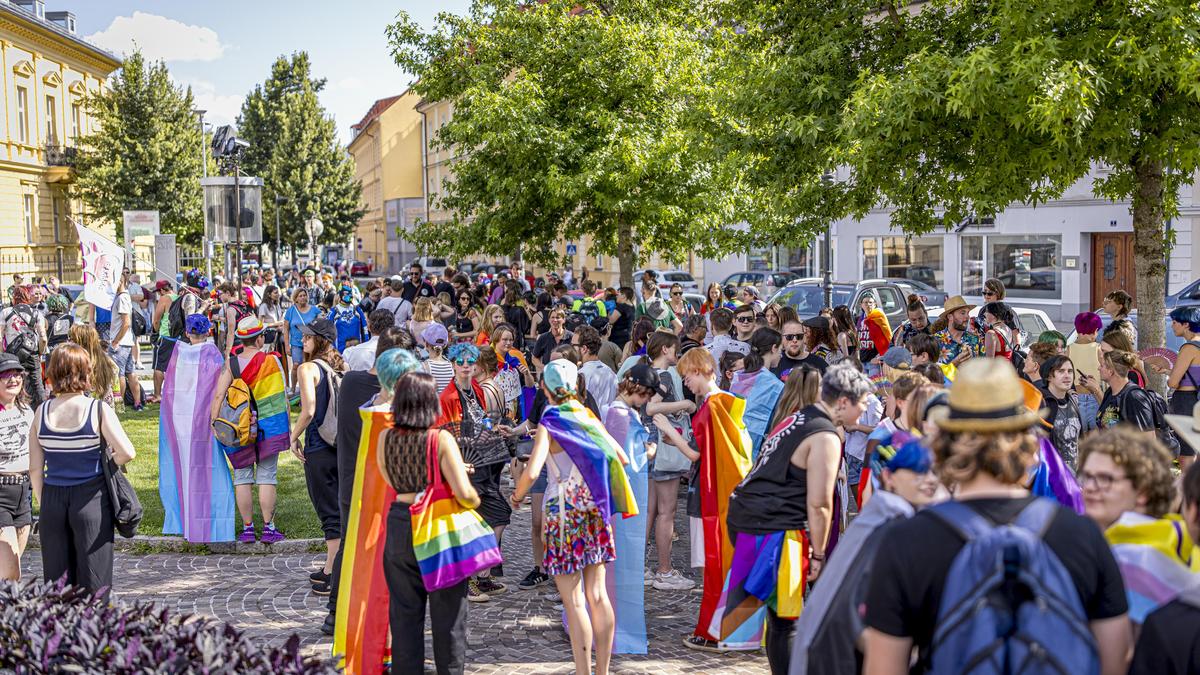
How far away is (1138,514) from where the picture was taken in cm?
329

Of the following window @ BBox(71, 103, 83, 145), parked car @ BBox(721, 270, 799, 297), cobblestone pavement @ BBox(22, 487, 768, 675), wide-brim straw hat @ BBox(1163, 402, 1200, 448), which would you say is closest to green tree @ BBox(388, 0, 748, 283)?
cobblestone pavement @ BBox(22, 487, 768, 675)

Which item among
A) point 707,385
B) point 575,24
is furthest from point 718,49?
point 707,385

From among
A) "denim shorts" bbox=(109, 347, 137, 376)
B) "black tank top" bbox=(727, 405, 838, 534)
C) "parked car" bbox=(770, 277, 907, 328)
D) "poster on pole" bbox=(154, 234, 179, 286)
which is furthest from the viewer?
"poster on pole" bbox=(154, 234, 179, 286)

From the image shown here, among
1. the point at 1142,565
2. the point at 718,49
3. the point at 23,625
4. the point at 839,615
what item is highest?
the point at 718,49

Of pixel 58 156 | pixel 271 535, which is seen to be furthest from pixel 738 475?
pixel 58 156

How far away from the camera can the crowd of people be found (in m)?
2.91

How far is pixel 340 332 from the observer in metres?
14.4

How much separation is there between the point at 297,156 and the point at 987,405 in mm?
60748

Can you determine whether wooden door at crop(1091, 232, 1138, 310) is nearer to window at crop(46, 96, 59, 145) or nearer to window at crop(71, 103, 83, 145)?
window at crop(46, 96, 59, 145)

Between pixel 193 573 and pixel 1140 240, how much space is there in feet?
30.6

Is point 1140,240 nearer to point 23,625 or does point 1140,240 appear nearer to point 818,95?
point 818,95

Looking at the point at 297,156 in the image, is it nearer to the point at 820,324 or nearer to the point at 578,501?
the point at 820,324

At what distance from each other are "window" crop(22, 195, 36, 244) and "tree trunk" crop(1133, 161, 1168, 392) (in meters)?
47.4

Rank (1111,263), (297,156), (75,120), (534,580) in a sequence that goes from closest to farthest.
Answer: (534,580) → (1111,263) → (75,120) → (297,156)
